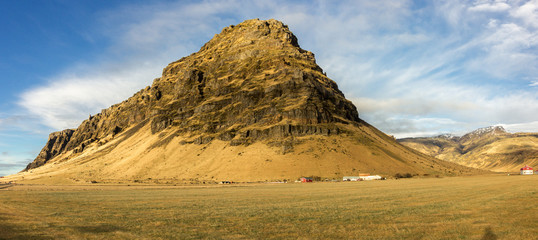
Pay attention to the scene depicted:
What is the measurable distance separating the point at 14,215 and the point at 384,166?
101m

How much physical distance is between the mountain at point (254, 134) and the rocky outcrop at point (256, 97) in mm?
490

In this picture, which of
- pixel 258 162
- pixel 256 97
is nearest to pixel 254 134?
pixel 258 162

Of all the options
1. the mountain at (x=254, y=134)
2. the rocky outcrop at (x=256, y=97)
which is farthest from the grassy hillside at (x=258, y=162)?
the rocky outcrop at (x=256, y=97)

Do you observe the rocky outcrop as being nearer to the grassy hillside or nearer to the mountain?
the mountain

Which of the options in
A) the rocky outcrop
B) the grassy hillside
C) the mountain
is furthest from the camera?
the rocky outcrop

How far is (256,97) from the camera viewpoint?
14938cm

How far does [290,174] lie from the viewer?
101 metres

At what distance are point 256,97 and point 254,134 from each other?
25.3 metres

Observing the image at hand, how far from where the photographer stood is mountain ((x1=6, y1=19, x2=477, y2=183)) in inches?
4341

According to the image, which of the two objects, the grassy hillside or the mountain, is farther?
the mountain

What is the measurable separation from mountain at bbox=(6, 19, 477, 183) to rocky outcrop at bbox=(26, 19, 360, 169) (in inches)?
19.3

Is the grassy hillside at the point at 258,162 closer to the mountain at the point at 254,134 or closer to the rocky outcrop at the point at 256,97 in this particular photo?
the mountain at the point at 254,134

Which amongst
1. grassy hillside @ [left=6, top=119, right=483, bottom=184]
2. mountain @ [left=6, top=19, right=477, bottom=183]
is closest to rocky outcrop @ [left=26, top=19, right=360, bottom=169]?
mountain @ [left=6, top=19, right=477, bottom=183]

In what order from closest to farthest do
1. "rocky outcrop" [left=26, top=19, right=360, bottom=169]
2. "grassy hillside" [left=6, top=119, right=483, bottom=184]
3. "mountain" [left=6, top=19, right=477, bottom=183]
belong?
1. "grassy hillside" [left=6, top=119, right=483, bottom=184]
2. "mountain" [left=6, top=19, right=477, bottom=183]
3. "rocky outcrop" [left=26, top=19, right=360, bottom=169]
